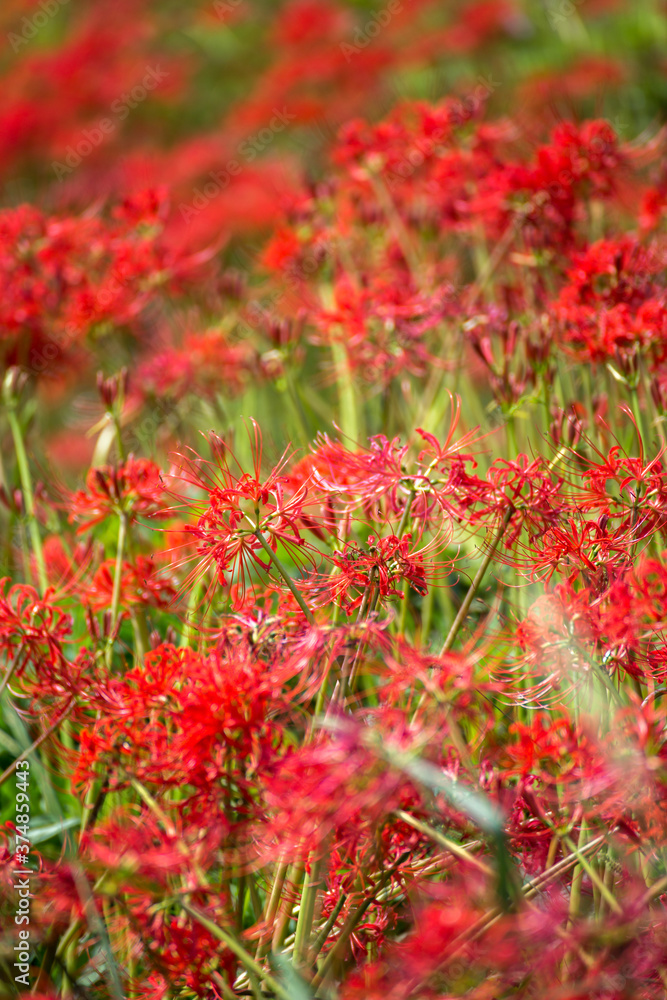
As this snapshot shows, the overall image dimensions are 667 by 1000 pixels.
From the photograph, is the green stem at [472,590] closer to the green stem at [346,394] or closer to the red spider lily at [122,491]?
the red spider lily at [122,491]

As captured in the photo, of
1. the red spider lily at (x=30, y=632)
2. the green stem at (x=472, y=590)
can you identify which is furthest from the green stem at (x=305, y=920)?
the red spider lily at (x=30, y=632)

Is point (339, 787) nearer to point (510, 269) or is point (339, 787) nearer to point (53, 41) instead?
point (510, 269)

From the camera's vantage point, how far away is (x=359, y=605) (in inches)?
46.3

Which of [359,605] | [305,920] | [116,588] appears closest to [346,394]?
[116,588]

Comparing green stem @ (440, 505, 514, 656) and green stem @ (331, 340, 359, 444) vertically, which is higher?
green stem @ (440, 505, 514, 656)

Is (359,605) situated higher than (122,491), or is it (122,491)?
(122,491)

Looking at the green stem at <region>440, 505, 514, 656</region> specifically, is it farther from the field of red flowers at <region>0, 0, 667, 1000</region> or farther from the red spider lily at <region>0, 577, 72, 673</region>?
the red spider lily at <region>0, 577, 72, 673</region>

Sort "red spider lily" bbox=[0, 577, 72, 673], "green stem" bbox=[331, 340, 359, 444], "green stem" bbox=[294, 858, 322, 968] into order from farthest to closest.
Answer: "green stem" bbox=[331, 340, 359, 444] < "red spider lily" bbox=[0, 577, 72, 673] < "green stem" bbox=[294, 858, 322, 968]

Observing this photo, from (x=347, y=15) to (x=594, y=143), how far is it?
582cm

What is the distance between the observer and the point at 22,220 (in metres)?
2.31

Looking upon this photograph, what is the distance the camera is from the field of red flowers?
890 mm

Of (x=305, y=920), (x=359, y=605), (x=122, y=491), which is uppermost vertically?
(x=122, y=491)

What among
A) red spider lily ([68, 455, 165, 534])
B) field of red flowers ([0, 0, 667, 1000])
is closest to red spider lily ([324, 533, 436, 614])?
field of red flowers ([0, 0, 667, 1000])

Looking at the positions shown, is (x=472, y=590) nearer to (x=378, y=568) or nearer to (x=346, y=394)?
(x=378, y=568)
